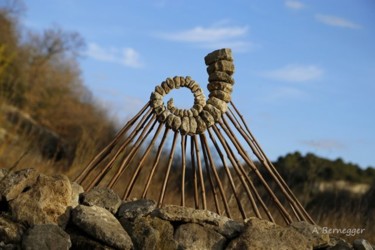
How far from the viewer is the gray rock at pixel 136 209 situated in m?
4.25

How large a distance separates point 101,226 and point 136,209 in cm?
38

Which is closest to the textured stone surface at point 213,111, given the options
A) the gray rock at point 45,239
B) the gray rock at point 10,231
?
the gray rock at point 45,239

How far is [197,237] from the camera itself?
4227 mm

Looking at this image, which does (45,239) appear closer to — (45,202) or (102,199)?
(45,202)

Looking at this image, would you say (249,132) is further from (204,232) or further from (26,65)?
(26,65)

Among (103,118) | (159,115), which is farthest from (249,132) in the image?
(103,118)

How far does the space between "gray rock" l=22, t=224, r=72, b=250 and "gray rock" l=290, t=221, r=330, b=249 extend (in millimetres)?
1573

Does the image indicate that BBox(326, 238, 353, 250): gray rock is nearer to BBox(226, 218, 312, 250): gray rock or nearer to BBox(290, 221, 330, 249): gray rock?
BBox(290, 221, 330, 249): gray rock

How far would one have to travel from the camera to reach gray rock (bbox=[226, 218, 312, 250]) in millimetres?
4172

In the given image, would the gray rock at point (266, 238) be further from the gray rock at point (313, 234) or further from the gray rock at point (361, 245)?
the gray rock at point (361, 245)

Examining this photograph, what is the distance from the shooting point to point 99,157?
485 centimetres

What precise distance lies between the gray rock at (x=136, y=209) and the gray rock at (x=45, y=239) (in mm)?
514

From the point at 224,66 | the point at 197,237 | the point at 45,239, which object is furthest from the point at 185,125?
the point at 45,239

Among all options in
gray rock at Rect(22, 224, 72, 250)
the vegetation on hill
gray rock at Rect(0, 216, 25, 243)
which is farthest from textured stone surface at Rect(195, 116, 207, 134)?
the vegetation on hill
